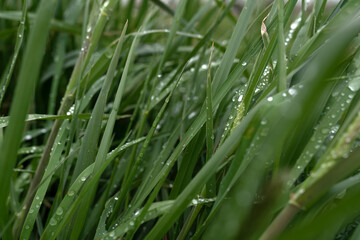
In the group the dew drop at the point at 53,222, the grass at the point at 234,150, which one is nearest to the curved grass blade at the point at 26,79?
the grass at the point at 234,150

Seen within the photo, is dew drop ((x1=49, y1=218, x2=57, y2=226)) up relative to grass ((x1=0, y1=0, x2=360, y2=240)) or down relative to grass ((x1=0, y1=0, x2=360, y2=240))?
down

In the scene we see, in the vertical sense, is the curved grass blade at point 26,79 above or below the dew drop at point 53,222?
above

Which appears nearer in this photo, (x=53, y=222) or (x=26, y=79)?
(x=26, y=79)

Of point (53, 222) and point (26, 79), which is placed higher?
point (26, 79)

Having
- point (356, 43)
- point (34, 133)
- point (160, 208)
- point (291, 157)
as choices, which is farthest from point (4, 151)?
point (34, 133)

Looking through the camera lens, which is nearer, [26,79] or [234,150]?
[26,79]

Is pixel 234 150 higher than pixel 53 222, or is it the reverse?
pixel 234 150

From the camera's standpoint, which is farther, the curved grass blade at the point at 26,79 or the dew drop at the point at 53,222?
the dew drop at the point at 53,222

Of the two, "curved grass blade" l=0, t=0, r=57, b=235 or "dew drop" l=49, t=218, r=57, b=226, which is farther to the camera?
"dew drop" l=49, t=218, r=57, b=226

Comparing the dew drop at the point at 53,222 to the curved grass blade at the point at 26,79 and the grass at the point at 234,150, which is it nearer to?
the grass at the point at 234,150

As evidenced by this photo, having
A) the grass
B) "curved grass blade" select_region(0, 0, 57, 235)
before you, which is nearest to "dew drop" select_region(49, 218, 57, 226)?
the grass

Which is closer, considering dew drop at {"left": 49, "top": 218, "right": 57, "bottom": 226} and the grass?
the grass

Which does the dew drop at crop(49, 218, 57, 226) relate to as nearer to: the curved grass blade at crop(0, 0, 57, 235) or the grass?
the grass
